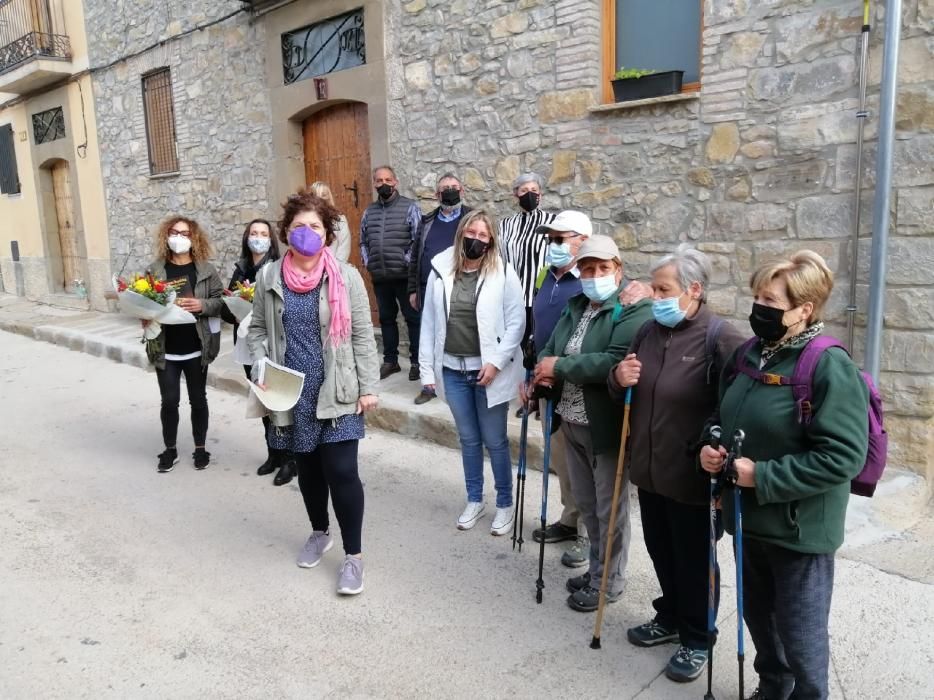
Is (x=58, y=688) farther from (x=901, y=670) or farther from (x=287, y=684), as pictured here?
(x=901, y=670)

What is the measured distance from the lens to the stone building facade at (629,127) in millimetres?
4328

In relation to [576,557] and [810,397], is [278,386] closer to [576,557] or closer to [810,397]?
[576,557]

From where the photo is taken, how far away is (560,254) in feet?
11.8

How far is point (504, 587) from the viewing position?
11.2 feet

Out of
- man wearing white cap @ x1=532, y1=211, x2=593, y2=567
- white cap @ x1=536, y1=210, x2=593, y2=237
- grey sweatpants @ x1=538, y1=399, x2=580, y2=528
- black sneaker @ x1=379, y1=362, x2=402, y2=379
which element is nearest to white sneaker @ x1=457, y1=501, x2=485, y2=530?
man wearing white cap @ x1=532, y1=211, x2=593, y2=567

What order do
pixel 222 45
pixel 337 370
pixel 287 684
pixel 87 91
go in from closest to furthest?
pixel 287 684, pixel 337 370, pixel 222 45, pixel 87 91

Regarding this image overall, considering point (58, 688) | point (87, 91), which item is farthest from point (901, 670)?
point (87, 91)

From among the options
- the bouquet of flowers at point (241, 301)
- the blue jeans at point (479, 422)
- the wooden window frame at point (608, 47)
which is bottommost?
the blue jeans at point (479, 422)

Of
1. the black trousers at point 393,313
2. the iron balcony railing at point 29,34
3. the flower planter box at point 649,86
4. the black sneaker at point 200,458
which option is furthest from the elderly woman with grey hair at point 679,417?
the iron balcony railing at point 29,34

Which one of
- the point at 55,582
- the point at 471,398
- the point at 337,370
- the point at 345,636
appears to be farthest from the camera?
the point at 471,398

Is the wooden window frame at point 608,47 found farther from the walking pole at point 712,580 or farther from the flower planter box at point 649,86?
the walking pole at point 712,580

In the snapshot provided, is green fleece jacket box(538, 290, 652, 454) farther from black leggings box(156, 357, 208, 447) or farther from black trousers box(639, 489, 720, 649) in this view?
black leggings box(156, 357, 208, 447)

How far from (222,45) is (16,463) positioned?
5705 millimetres

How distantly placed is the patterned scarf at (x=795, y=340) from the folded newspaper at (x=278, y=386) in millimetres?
1910
